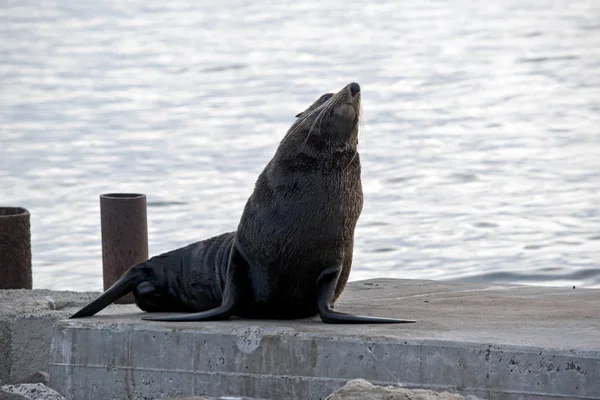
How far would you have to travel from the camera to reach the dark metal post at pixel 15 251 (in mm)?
8273

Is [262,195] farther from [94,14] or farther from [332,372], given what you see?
[94,14]

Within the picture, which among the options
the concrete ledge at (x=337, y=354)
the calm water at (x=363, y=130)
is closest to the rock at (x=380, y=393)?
the concrete ledge at (x=337, y=354)

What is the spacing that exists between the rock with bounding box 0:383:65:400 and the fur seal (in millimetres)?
438

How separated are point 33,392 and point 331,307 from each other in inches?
54.1

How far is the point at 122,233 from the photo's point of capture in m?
8.23

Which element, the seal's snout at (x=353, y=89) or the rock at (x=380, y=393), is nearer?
the rock at (x=380, y=393)

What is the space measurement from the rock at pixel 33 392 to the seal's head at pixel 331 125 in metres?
1.56

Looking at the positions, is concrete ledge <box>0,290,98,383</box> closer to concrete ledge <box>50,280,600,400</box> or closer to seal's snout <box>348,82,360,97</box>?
concrete ledge <box>50,280,600,400</box>

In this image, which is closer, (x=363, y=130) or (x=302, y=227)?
(x=302, y=227)

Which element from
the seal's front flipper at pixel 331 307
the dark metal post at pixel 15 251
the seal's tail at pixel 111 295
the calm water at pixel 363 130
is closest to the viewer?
the seal's front flipper at pixel 331 307

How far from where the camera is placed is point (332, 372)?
19.2ft

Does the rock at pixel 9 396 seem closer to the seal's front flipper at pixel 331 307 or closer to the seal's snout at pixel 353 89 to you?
the seal's front flipper at pixel 331 307

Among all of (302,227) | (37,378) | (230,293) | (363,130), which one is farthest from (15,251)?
(363,130)

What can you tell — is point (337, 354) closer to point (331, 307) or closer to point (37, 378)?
point (331, 307)
